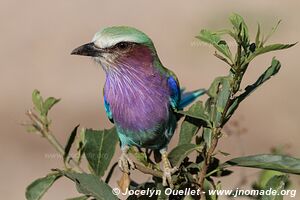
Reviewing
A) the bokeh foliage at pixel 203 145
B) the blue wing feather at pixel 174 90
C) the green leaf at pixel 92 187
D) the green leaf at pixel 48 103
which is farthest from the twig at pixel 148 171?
the blue wing feather at pixel 174 90

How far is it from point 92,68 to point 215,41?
1104 centimetres

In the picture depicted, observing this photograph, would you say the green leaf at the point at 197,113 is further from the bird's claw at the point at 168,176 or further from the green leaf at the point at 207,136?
the bird's claw at the point at 168,176

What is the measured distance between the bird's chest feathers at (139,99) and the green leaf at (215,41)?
104cm

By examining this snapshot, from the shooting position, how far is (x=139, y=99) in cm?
368

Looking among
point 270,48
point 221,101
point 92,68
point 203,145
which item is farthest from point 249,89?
point 92,68

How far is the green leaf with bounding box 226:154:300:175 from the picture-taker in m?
2.63

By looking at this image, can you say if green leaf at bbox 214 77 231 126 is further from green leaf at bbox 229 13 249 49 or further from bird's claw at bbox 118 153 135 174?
bird's claw at bbox 118 153 135 174

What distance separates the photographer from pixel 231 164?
273cm

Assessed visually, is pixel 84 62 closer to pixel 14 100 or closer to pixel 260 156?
pixel 14 100

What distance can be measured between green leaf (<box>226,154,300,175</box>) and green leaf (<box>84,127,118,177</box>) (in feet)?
1.85

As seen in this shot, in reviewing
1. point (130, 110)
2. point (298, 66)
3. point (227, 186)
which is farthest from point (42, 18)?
point (130, 110)

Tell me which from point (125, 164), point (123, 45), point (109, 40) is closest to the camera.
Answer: point (125, 164)

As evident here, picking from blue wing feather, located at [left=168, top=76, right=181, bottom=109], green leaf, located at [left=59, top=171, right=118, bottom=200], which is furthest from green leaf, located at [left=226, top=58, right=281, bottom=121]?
blue wing feather, located at [left=168, top=76, right=181, bottom=109]

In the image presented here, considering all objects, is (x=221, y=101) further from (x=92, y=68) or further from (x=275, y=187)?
(x=92, y=68)
